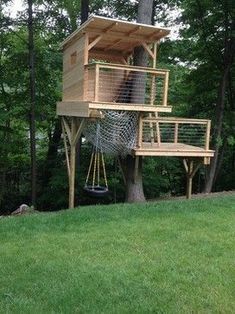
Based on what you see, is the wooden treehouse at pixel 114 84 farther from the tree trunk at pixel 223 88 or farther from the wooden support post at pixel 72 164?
the tree trunk at pixel 223 88

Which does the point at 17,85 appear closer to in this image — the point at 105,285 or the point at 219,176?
the point at 219,176

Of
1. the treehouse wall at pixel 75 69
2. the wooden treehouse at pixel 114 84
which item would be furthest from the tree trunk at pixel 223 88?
the treehouse wall at pixel 75 69

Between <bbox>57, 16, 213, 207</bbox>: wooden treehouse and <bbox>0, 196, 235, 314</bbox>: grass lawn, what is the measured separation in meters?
2.24

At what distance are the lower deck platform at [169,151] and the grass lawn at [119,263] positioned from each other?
6.40ft

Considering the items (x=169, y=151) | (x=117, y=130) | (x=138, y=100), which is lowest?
(x=169, y=151)

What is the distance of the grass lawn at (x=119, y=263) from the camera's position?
13.9ft

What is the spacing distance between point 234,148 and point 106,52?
7708mm

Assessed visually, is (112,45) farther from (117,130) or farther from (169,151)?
(169,151)

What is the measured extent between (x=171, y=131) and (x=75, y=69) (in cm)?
544

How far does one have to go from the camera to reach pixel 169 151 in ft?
33.3

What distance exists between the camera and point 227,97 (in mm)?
15641

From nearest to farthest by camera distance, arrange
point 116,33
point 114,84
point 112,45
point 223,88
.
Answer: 1. point 116,33
2. point 114,84
3. point 112,45
4. point 223,88

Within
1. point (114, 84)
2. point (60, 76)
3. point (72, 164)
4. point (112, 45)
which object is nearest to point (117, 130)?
point (114, 84)

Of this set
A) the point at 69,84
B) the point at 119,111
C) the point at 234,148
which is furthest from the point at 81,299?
the point at 234,148
